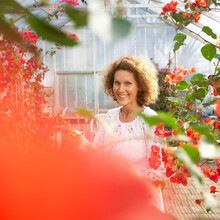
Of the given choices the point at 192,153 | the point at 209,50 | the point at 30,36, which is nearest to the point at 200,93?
the point at 209,50

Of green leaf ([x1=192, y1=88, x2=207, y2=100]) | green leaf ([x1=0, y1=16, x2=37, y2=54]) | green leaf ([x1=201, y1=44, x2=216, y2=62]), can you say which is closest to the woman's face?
green leaf ([x1=192, y1=88, x2=207, y2=100])

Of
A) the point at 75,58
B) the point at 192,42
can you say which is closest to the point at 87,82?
the point at 75,58

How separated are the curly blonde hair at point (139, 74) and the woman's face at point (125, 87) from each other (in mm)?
23

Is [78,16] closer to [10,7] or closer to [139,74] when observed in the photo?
[10,7]

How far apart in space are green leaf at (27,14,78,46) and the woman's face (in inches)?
49.3

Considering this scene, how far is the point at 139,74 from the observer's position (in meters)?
1.43

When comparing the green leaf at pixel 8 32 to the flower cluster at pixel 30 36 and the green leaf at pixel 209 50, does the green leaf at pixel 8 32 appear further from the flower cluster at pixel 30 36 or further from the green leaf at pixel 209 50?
the green leaf at pixel 209 50

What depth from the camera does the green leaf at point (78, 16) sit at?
123 millimetres

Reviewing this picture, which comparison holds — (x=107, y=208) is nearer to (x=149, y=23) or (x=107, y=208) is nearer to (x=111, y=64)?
(x=111, y=64)

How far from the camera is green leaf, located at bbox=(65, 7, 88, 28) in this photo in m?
0.12

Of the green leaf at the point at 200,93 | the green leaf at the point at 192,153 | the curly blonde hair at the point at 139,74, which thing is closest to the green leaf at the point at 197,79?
the green leaf at the point at 200,93

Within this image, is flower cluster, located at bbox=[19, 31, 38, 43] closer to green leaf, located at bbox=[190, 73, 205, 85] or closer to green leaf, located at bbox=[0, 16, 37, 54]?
green leaf, located at bbox=[0, 16, 37, 54]

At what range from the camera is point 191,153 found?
0.53ft

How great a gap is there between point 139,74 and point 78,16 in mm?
1319
